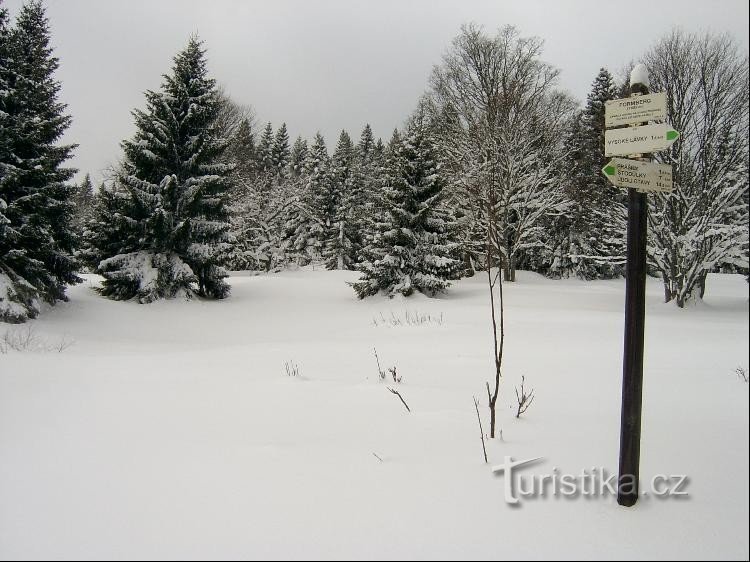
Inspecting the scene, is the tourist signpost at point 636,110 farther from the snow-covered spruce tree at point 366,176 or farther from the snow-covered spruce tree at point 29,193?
the snow-covered spruce tree at point 366,176

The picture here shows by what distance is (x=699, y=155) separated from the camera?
45.1ft

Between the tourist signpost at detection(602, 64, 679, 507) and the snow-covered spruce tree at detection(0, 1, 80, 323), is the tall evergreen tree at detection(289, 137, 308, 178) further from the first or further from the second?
the tourist signpost at detection(602, 64, 679, 507)

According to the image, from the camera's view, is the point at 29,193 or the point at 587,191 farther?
the point at 587,191

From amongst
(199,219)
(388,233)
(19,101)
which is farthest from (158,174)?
(388,233)

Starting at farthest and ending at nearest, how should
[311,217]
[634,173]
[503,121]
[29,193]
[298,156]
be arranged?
[298,156], [311,217], [503,121], [29,193], [634,173]

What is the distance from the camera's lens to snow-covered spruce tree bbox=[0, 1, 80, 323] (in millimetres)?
12148

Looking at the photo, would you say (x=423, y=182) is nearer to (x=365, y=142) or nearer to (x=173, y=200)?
(x=173, y=200)

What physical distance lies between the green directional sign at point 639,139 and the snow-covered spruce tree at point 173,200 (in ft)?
54.3

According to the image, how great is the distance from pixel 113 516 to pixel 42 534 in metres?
0.33

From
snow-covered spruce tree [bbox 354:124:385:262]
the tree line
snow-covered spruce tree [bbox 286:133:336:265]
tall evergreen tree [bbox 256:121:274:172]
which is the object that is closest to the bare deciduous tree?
the tree line

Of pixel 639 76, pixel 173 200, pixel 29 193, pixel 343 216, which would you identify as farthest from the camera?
pixel 343 216

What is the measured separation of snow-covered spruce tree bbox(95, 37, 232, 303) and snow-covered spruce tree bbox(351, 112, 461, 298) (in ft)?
21.9

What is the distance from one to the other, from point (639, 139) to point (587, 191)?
2300 cm

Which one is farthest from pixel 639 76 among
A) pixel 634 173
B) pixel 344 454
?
pixel 344 454
